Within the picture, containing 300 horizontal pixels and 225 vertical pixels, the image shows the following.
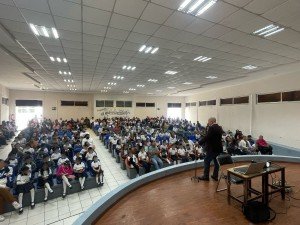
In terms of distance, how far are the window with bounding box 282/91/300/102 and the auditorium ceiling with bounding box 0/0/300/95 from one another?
5.43 feet

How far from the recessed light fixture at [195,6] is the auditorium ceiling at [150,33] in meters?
0.02

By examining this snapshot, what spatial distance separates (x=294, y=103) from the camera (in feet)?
26.2

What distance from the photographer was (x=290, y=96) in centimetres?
824

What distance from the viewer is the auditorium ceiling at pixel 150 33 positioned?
Result: 323cm

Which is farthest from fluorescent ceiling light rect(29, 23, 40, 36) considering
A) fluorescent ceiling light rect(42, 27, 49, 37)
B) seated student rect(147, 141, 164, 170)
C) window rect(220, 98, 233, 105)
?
window rect(220, 98, 233, 105)

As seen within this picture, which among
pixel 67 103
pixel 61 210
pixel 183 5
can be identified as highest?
pixel 183 5

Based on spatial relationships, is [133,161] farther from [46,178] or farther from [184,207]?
[184,207]

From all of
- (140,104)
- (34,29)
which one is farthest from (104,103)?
(34,29)

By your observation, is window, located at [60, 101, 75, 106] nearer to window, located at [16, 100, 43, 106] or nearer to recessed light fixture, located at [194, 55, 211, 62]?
window, located at [16, 100, 43, 106]

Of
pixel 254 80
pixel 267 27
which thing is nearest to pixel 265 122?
pixel 254 80

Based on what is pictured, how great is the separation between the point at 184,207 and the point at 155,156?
403 cm

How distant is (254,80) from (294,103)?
2.78 meters

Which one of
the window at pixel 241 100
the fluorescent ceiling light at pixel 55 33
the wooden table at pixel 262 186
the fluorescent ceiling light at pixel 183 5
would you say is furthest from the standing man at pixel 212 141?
the window at pixel 241 100

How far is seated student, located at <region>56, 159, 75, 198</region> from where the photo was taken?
4.93m
